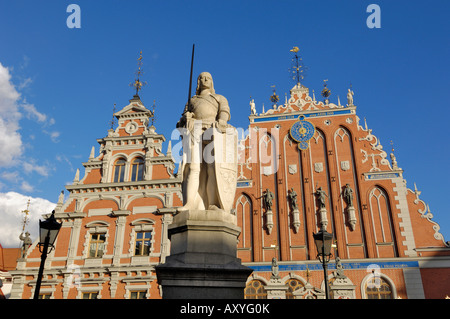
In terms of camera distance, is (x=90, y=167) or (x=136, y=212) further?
(x=90, y=167)

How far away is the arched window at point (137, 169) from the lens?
67.3 ft

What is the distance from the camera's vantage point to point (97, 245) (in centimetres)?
1900

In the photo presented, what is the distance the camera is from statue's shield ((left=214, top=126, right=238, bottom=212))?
4.97 metres

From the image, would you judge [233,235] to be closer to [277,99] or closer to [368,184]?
[368,184]

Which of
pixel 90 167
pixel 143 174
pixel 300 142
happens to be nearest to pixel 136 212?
pixel 143 174

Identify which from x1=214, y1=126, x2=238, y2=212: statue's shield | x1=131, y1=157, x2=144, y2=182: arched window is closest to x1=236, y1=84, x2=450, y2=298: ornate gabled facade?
x1=131, y1=157, x2=144, y2=182: arched window

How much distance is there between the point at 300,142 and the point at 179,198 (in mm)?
7761

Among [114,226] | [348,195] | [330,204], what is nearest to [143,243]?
[114,226]

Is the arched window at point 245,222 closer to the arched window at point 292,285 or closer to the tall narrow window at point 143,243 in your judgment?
the arched window at point 292,285

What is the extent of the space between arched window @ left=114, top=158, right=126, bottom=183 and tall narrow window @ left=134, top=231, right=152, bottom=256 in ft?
12.2

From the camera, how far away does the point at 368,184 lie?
62.3 ft

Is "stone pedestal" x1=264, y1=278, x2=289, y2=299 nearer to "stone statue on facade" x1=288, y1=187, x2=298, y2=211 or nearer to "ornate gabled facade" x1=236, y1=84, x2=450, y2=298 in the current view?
"ornate gabled facade" x1=236, y1=84, x2=450, y2=298

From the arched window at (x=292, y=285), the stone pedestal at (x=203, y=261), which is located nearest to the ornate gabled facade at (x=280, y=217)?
the arched window at (x=292, y=285)

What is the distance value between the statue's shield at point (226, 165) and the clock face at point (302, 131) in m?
16.0
